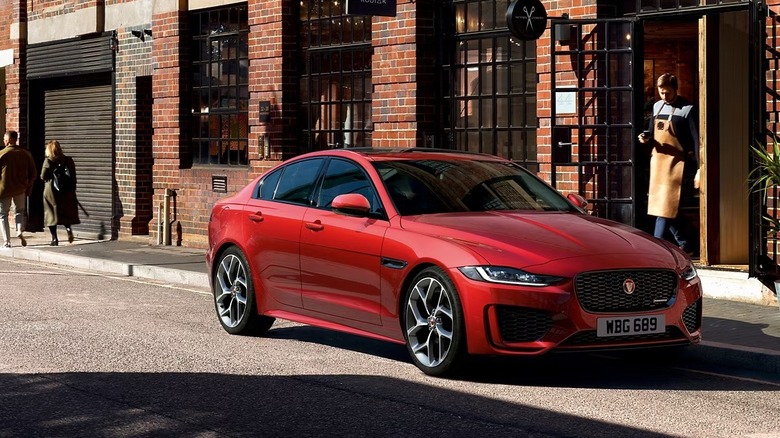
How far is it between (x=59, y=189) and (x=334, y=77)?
5562mm

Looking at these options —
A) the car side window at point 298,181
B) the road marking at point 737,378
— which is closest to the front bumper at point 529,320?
the road marking at point 737,378

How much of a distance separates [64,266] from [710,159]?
913 centimetres

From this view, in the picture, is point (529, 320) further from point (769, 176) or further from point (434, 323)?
point (769, 176)

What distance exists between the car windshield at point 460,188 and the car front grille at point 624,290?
131cm

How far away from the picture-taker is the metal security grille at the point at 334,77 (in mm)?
18562

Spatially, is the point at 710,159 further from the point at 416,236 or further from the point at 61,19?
the point at 61,19

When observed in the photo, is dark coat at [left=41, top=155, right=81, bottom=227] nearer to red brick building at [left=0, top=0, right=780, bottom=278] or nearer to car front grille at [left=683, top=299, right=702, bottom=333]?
red brick building at [left=0, top=0, right=780, bottom=278]

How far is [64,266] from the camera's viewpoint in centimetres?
1902

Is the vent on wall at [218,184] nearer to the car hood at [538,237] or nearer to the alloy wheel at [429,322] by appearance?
the car hood at [538,237]

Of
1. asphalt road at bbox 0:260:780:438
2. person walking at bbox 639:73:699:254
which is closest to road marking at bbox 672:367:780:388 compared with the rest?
asphalt road at bbox 0:260:780:438

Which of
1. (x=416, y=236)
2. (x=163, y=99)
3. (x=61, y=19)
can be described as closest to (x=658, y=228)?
(x=416, y=236)

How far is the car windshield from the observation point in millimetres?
9750

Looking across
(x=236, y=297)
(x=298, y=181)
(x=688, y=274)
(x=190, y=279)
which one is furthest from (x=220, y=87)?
(x=688, y=274)

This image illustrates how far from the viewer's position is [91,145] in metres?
24.1
